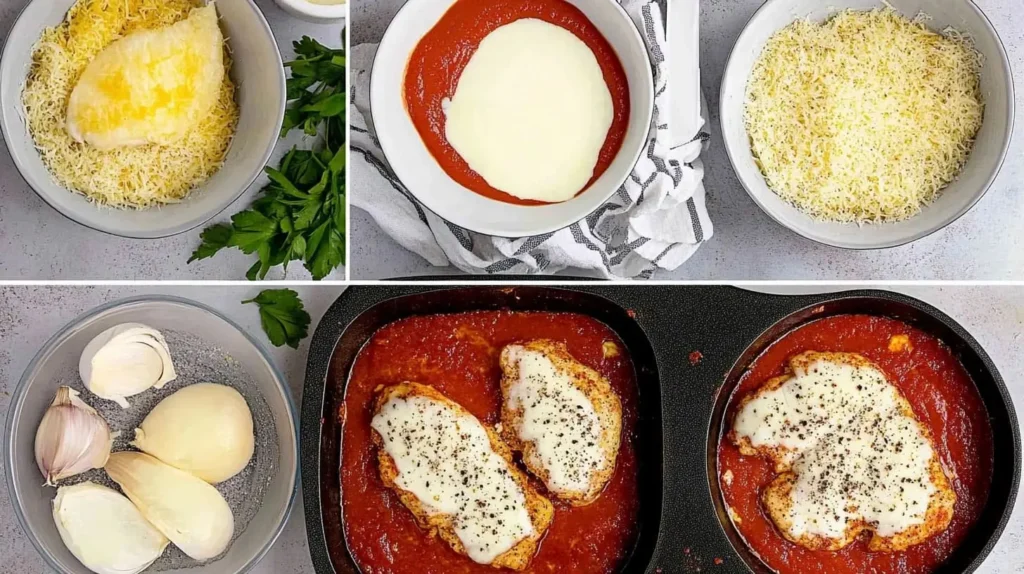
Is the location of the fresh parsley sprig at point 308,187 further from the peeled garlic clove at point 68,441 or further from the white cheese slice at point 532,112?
the peeled garlic clove at point 68,441

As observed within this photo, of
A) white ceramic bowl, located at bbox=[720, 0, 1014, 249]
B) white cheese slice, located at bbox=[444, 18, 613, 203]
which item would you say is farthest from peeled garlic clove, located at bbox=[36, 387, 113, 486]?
white ceramic bowl, located at bbox=[720, 0, 1014, 249]

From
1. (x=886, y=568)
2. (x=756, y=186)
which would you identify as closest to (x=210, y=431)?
(x=756, y=186)

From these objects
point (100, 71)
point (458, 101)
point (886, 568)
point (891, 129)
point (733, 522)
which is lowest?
point (886, 568)

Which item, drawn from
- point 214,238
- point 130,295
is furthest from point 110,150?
point 130,295

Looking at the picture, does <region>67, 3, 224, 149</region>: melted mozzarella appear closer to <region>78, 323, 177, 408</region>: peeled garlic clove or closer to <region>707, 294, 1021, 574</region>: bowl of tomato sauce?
<region>78, 323, 177, 408</region>: peeled garlic clove

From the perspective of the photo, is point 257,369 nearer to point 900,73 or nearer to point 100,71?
point 100,71

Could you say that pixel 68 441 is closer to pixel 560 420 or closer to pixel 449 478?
pixel 449 478

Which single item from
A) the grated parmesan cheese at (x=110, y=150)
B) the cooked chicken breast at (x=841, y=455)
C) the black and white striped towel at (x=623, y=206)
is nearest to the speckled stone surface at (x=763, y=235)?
the black and white striped towel at (x=623, y=206)
